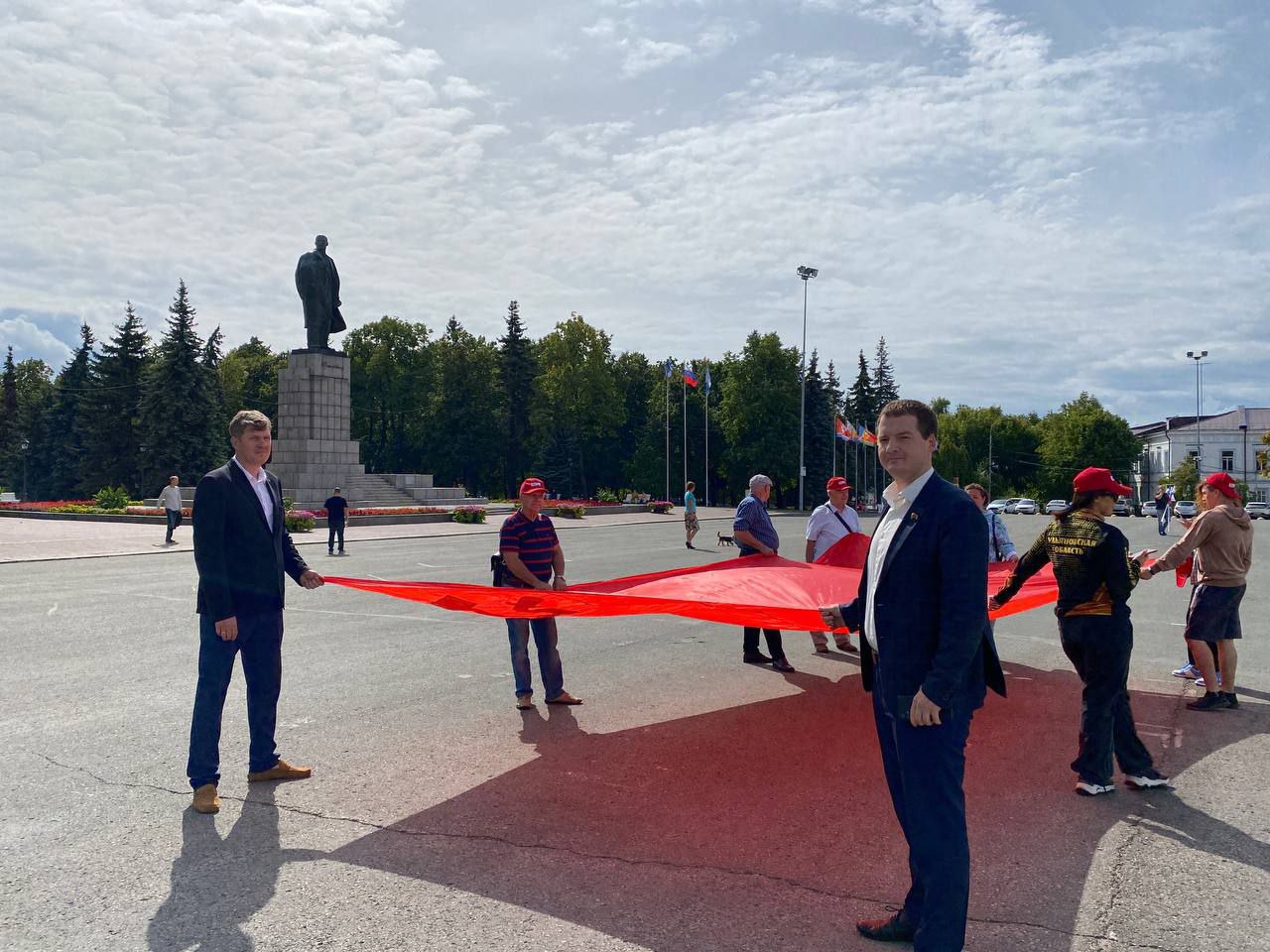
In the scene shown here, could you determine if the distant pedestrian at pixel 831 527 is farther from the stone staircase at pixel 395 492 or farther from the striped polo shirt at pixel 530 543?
the stone staircase at pixel 395 492

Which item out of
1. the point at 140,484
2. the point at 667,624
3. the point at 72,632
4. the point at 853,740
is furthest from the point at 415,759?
the point at 140,484

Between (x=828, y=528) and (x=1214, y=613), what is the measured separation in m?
3.46

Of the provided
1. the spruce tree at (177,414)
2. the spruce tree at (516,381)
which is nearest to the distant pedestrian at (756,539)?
the spruce tree at (177,414)

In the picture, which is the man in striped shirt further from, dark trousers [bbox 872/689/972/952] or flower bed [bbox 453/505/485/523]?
flower bed [bbox 453/505/485/523]

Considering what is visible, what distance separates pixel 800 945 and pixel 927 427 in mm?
1962

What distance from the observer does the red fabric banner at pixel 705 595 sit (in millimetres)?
6059

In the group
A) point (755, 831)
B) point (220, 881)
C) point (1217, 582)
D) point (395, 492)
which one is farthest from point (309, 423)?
point (755, 831)

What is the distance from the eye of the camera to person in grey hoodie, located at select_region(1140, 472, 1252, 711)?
7.10m

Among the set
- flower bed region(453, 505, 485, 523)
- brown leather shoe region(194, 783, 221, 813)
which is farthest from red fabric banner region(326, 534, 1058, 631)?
flower bed region(453, 505, 485, 523)

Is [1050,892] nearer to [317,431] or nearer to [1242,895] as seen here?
[1242,895]

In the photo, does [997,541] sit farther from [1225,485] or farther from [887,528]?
[887,528]

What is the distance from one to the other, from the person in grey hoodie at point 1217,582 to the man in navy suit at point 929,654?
457cm

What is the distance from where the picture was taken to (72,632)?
10.4 metres

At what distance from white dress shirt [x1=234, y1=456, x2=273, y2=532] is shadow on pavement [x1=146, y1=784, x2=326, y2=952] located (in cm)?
155
